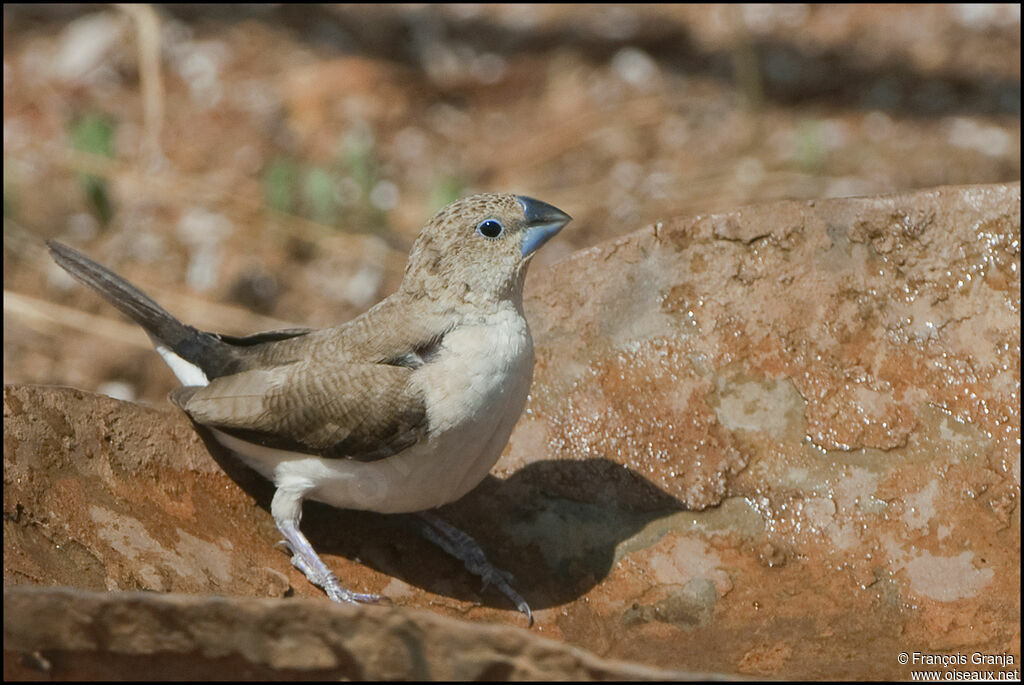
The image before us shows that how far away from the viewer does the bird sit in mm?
3576

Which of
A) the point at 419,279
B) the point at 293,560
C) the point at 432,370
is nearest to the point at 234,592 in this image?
the point at 293,560

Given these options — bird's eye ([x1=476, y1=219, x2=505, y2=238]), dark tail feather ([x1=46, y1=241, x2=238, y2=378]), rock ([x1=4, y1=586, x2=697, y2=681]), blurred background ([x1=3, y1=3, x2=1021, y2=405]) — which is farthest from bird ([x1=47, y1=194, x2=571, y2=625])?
blurred background ([x1=3, y1=3, x2=1021, y2=405])

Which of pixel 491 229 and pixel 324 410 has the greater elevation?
pixel 491 229

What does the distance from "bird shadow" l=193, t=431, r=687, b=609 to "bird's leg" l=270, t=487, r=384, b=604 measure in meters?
0.15

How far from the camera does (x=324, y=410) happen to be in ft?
12.1

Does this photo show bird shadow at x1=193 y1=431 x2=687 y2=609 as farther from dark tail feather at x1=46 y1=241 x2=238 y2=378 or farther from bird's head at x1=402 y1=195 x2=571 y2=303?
bird's head at x1=402 y1=195 x2=571 y2=303

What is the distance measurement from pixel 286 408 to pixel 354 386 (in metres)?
0.22

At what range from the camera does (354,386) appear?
3.70 m

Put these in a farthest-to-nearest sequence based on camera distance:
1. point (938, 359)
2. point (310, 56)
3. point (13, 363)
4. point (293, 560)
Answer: point (310, 56)
point (13, 363)
point (938, 359)
point (293, 560)

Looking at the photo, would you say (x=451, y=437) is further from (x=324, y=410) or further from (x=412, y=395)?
(x=324, y=410)

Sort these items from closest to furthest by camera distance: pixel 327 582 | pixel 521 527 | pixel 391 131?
pixel 327 582
pixel 521 527
pixel 391 131

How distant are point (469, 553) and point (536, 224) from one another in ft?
3.46

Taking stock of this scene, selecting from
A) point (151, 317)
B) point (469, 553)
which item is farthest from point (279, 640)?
point (151, 317)

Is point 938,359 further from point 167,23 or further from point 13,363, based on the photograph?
point 167,23
